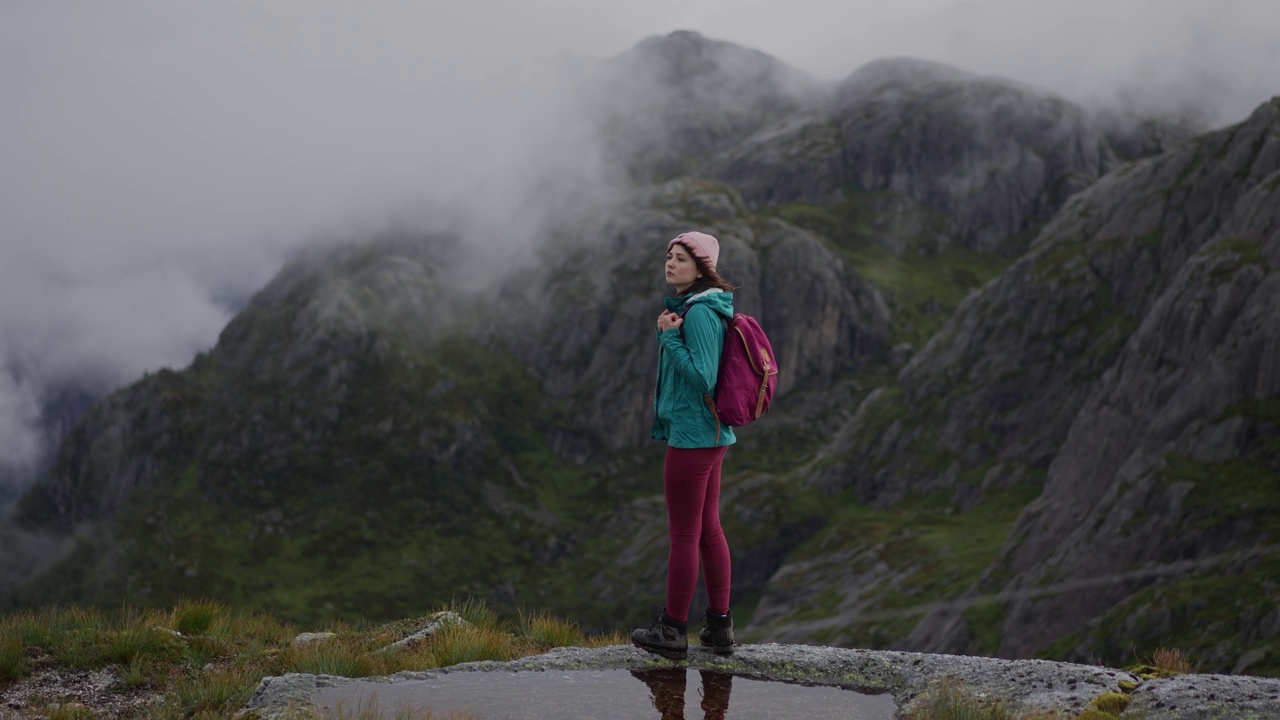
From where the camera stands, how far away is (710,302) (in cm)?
1209

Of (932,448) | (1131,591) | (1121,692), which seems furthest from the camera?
(932,448)

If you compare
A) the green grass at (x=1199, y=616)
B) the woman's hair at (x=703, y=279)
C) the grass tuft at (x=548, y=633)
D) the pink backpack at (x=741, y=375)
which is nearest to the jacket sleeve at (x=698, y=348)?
the pink backpack at (x=741, y=375)

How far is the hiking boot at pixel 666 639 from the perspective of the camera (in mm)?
12453

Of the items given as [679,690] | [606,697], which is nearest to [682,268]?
[679,690]

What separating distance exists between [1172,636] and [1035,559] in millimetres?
33202

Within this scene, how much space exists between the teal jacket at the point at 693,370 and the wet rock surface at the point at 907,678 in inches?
117

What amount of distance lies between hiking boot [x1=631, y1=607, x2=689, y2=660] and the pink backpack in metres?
2.68

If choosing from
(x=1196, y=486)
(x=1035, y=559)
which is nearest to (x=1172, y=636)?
(x=1196, y=486)

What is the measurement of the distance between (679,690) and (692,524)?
2072 mm

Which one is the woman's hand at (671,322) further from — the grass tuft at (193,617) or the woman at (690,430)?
the grass tuft at (193,617)

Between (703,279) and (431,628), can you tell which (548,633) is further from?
(703,279)

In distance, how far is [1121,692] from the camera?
35.1ft

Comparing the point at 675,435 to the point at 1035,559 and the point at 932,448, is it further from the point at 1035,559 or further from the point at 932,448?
the point at 932,448

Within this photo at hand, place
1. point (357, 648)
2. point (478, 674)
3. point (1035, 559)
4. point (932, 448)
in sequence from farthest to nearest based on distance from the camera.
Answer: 1. point (932, 448)
2. point (1035, 559)
3. point (357, 648)
4. point (478, 674)
